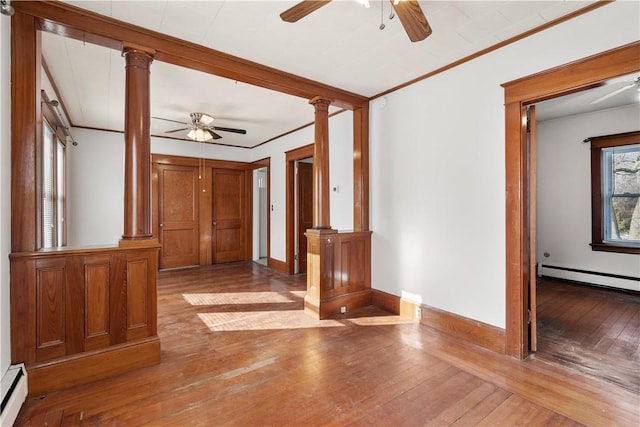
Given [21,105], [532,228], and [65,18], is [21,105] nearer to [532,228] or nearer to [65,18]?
[65,18]

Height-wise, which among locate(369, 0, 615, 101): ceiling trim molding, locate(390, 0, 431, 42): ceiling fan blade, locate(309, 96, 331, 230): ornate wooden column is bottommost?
locate(309, 96, 331, 230): ornate wooden column

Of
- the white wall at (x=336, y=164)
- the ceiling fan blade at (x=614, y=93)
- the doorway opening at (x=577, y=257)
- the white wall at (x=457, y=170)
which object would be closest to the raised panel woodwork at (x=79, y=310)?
the white wall at (x=457, y=170)

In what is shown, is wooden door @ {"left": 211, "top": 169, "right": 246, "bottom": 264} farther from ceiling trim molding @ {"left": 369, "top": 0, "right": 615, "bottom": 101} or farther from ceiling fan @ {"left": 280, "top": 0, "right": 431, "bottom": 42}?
ceiling fan @ {"left": 280, "top": 0, "right": 431, "bottom": 42}

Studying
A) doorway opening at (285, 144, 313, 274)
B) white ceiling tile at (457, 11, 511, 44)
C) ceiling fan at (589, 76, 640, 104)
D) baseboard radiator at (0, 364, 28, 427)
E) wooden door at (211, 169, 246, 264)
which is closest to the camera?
baseboard radiator at (0, 364, 28, 427)

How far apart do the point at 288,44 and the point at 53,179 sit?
3886 mm

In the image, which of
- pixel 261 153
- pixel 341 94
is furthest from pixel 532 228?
pixel 261 153

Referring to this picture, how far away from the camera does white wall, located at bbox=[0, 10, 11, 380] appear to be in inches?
71.7

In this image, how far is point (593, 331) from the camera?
9.95 feet

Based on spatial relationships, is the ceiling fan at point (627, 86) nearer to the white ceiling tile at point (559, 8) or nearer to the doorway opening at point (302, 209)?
the white ceiling tile at point (559, 8)

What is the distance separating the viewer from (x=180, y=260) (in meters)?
6.34

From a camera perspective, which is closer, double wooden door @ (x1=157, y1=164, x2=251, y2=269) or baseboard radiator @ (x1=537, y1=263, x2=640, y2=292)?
baseboard radiator @ (x1=537, y1=263, x2=640, y2=292)

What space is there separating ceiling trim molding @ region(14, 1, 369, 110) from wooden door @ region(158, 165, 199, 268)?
Result: 3964 mm

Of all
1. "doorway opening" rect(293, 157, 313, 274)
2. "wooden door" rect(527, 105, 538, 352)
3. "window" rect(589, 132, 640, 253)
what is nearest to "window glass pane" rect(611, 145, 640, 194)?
"window" rect(589, 132, 640, 253)

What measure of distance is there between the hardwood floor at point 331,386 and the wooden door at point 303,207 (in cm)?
266
